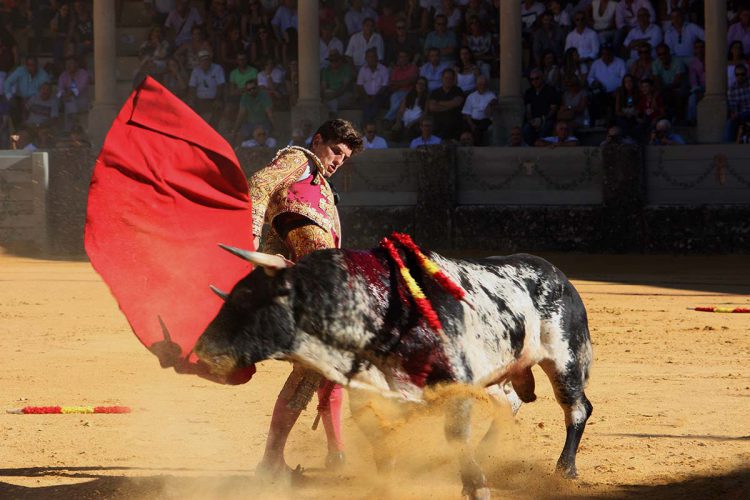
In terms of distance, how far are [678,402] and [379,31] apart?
10.8 m

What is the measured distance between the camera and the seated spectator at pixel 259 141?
15.1 metres

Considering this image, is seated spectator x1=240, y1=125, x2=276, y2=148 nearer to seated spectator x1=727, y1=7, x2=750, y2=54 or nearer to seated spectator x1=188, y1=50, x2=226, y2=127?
seated spectator x1=188, y1=50, x2=226, y2=127

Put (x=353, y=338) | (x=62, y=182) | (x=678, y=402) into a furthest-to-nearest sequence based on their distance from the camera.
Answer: (x=62, y=182) < (x=678, y=402) < (x=353, y=338)

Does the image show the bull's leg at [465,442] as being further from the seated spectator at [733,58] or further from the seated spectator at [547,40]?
the seated spectator at [547,40]

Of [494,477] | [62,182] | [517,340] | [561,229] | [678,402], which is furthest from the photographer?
[62,182]

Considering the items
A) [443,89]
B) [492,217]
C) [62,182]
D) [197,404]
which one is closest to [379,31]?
[443,89]

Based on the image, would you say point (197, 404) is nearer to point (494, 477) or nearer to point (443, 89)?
point (494, 477)

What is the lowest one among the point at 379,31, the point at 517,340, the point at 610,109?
the point at 517,340

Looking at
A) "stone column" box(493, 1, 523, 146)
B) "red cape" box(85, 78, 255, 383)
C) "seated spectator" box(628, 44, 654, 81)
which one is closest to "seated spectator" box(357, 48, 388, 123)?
"stone column" box(493, 1, 523, 146)

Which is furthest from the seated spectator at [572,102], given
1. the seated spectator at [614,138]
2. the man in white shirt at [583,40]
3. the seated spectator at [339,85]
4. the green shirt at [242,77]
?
the green shirt at [242,77]

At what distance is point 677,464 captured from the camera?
4.95m

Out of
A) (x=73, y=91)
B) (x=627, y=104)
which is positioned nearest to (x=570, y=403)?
(x=627, y=104)

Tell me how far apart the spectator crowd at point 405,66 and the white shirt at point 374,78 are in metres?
0.02

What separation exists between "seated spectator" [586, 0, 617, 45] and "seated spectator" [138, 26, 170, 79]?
5.88 meters
